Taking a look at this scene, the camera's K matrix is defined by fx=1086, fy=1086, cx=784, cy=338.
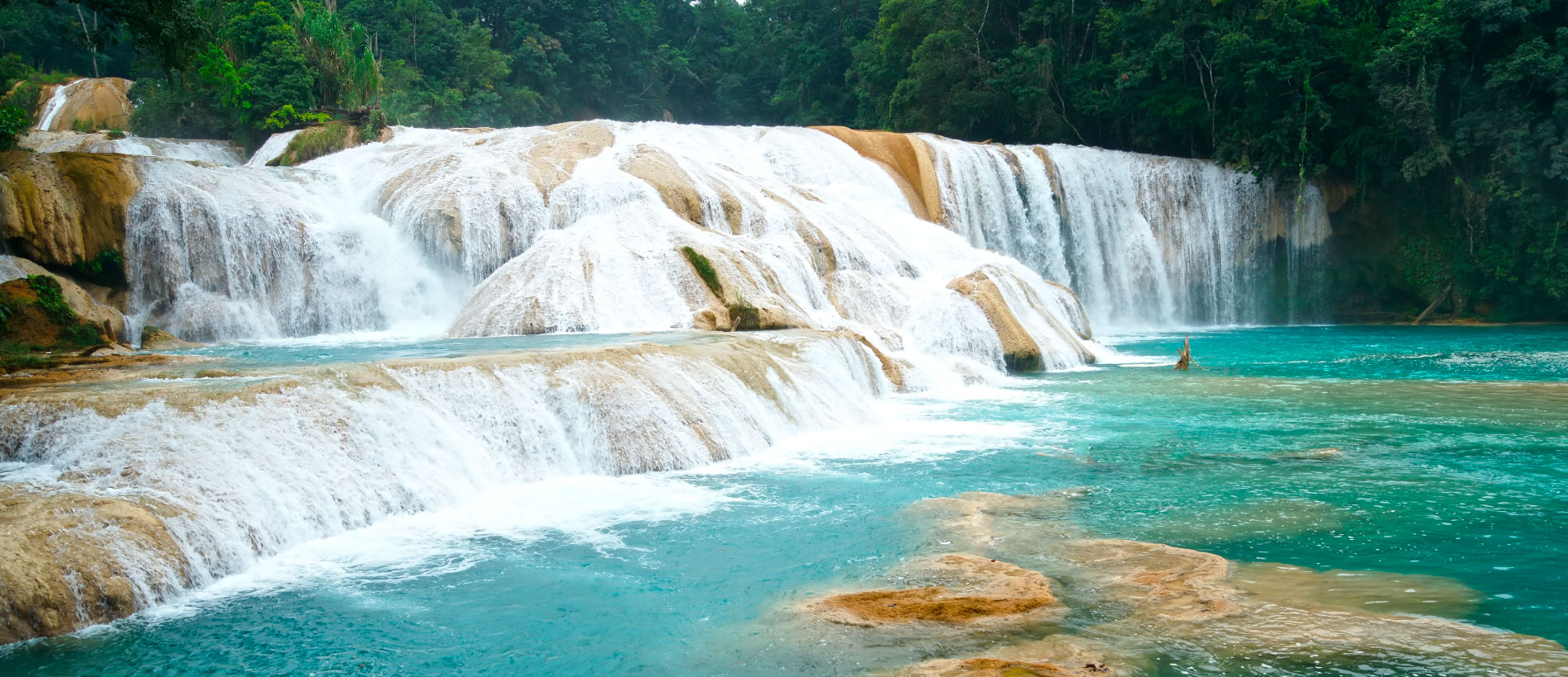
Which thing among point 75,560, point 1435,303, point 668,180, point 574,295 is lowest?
point 75,560

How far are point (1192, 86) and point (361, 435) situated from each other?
99.0 feet

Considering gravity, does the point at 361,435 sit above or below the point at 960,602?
above

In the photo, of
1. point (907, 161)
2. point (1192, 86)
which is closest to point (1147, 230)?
point (1192, 86)

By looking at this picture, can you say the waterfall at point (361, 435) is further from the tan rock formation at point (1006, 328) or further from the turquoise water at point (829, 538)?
the tan rock formation at point (1006, 328)

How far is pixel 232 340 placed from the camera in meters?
16.8

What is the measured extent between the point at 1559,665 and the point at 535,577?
589 cm

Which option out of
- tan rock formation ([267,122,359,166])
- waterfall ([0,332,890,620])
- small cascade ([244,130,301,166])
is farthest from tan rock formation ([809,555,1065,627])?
small cascade ([244,130,301,166])

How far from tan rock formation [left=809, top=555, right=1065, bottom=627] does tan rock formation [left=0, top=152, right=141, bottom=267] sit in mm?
14871

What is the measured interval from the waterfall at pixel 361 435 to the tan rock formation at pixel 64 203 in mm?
8595

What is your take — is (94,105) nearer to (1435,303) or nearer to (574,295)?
(574,295)

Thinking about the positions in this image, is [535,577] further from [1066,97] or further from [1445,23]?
[1066,97]

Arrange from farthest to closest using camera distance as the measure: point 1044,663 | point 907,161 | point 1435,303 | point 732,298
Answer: point 1435,303
point 907,161
point 732,298
point 1044,663

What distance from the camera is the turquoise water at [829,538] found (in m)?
6.04

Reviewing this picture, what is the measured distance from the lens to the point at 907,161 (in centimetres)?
2884
